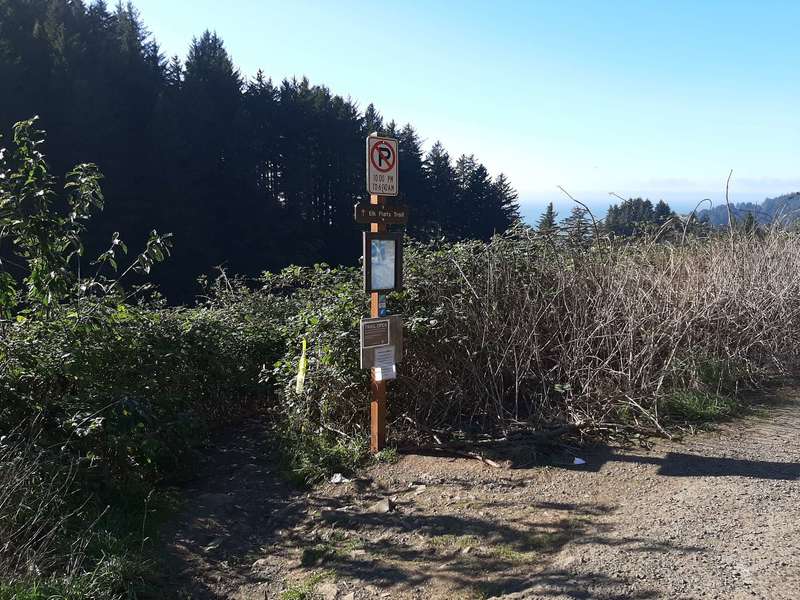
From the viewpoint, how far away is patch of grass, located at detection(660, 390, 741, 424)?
5.48 m

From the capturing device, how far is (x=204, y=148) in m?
38.8

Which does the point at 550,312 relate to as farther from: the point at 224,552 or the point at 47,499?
the point at 47,499

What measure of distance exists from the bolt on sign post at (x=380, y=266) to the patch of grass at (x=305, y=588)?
1670 mm

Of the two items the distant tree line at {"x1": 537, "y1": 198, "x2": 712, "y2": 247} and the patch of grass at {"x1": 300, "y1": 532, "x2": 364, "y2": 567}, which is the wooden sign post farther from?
the distant tree line at {"x1": 537, "y1": 198, "x2": 712, "y2": 247}

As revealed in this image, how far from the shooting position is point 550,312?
5758 mm

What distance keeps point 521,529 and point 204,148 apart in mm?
39127

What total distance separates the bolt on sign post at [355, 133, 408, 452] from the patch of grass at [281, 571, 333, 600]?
1.67 metres

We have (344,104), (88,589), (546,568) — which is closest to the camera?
(88,589)

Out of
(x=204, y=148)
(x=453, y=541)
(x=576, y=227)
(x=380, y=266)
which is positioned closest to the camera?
(x=453, y=541)

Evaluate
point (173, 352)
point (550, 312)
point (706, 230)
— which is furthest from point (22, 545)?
point (706, 230)

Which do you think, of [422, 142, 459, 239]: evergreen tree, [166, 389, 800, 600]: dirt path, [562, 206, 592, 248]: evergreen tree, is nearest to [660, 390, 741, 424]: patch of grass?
[166, 389, 800, 600]: dirt path

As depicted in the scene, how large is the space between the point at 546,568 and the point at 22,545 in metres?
2.85

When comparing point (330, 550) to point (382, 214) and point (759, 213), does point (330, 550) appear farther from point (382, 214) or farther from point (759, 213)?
point (759, 213)

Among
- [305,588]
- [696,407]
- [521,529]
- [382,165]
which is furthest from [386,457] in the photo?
[696,407]
